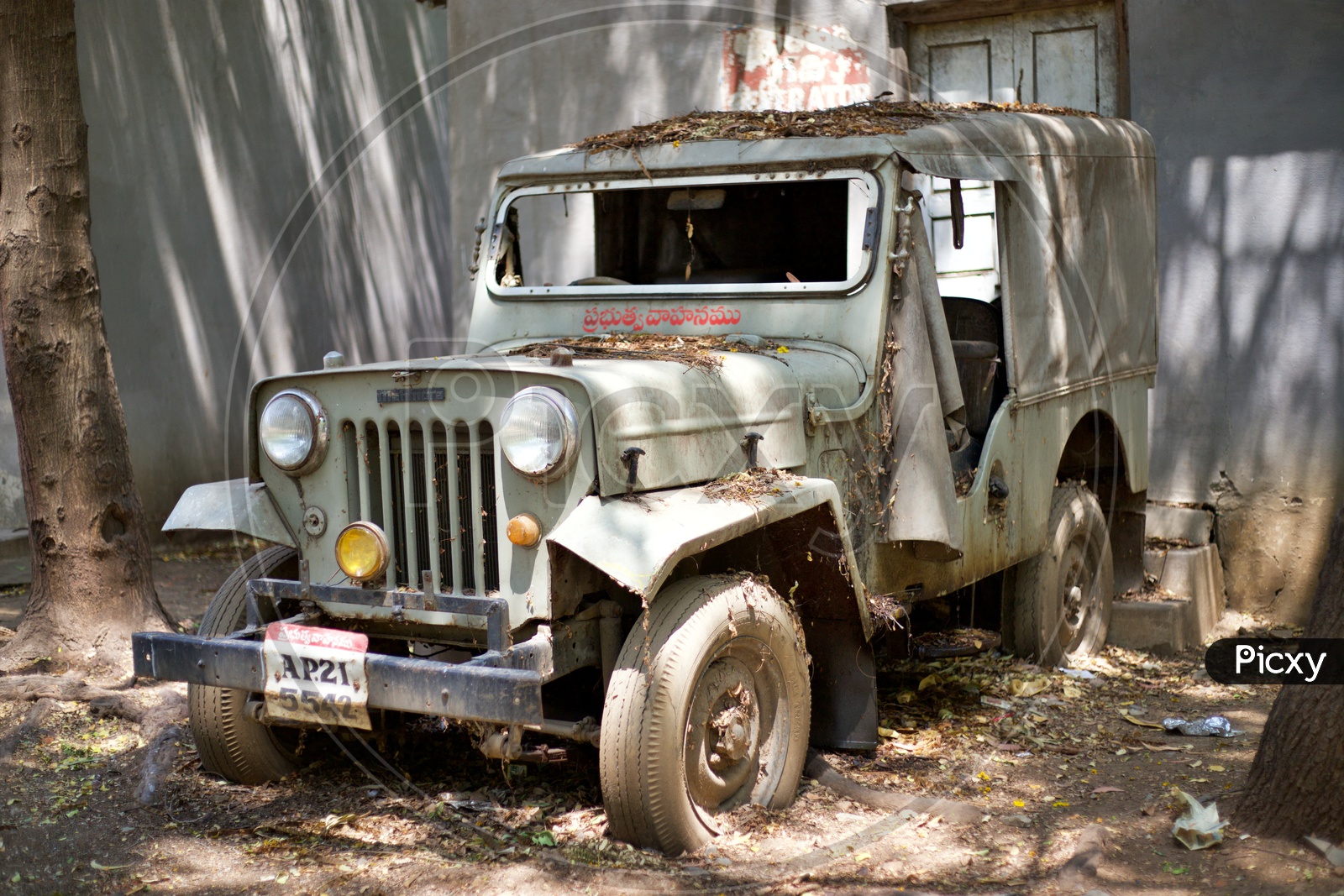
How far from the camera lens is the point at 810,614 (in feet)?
13.9

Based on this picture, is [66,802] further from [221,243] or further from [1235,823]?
[221,243]

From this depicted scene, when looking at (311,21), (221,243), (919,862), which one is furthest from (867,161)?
(311,21)

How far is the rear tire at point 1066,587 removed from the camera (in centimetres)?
543

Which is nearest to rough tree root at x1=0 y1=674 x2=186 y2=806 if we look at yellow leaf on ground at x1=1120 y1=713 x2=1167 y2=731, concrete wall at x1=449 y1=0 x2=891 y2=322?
yellow leaf on ground at x1=1120 y1=713 x2=1167 y2=731

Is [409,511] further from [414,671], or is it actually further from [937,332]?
[937,332]

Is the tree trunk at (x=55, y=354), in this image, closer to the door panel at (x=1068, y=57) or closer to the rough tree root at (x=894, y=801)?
the rough tree root at (x=894, y=801)

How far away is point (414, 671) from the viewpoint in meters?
3.28

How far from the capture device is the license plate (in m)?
3.39

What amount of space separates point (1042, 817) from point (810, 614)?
94 centimetres

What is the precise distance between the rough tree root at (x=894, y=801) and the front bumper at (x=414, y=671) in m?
1.27

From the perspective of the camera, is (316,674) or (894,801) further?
(894,801)

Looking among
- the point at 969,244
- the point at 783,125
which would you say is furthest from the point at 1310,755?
the point at 969,244

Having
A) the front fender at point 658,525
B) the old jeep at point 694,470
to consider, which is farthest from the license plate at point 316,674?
the front fender at point 658,525

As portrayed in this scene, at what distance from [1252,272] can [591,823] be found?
4.63m
